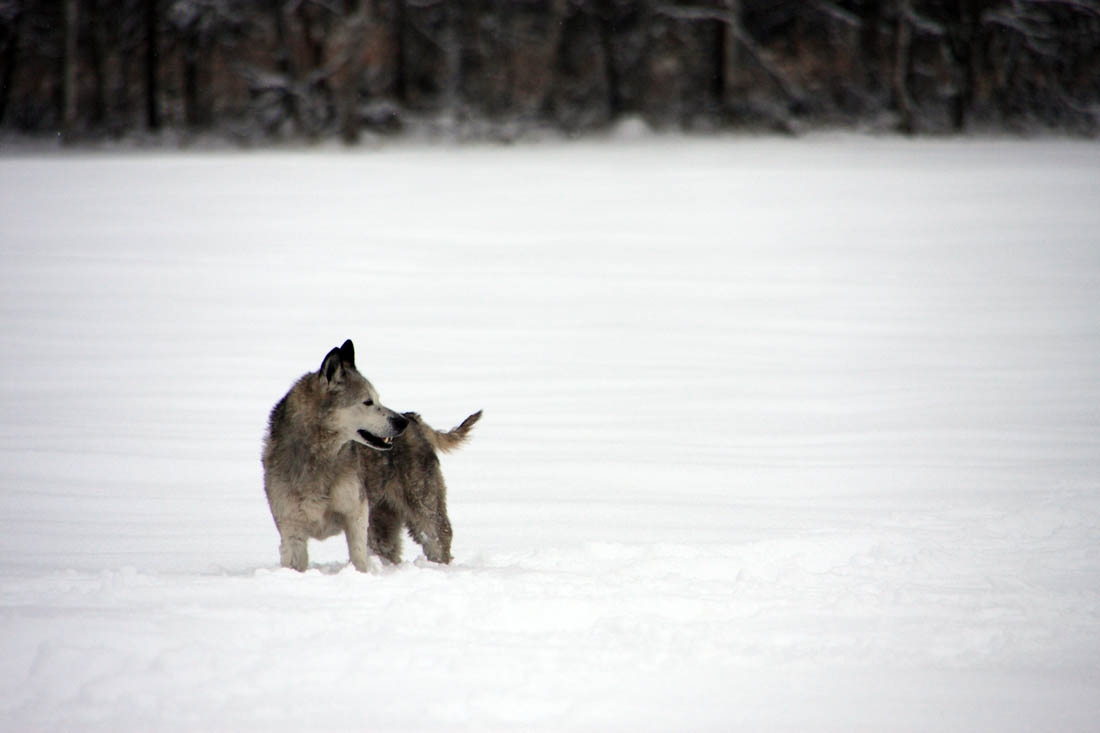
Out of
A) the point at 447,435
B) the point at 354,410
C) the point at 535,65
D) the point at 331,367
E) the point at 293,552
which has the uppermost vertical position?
the point at 535,65

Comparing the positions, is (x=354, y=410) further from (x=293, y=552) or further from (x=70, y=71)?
(x=70, y=71)

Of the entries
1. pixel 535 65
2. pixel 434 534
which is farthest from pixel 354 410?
pixel 535 65

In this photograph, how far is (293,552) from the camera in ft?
20.1

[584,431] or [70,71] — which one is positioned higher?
[70,71]

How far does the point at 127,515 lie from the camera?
8.45 m

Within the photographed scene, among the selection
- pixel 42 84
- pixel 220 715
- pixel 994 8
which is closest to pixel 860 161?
pixel 994 8

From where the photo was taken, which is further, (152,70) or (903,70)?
(152,70)

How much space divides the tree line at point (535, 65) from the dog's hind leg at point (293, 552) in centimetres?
2270

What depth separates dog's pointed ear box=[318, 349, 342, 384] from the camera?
20.2 feet

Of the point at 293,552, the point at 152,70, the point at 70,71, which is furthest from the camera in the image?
the point at 152,70

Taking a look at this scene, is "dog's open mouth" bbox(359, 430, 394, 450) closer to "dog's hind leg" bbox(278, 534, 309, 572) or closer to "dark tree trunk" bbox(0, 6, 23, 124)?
"dog's hind leg" bbox(278, 534, 309, 572)

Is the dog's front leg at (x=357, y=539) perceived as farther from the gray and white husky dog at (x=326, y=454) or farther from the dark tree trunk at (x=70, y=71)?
the dark tree trunk at (x=70, y=71)

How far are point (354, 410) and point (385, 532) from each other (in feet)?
3.37

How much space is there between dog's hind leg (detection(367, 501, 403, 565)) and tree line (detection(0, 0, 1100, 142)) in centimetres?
2200
